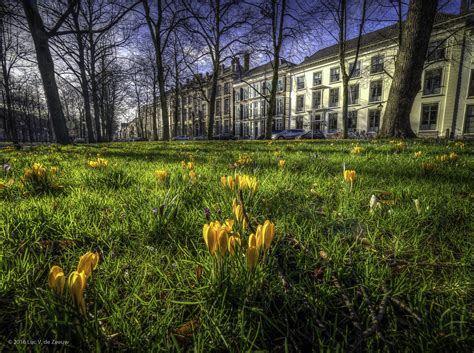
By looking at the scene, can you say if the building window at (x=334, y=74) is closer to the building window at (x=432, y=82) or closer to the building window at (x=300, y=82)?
the building window at (x=300, y=82)

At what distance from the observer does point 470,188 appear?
6.52 ft

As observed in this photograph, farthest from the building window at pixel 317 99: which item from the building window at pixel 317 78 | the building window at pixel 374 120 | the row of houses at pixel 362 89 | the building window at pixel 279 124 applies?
the building window at pixel 374 120

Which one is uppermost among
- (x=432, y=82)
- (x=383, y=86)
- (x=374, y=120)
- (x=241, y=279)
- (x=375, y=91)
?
(x=383, y=86)

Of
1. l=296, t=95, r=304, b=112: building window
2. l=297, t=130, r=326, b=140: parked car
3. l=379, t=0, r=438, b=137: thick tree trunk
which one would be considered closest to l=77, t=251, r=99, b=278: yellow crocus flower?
l=379, t=0, r=438, b=137: thick tree trunk

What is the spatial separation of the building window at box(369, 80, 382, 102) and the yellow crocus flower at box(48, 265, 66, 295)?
39.2m

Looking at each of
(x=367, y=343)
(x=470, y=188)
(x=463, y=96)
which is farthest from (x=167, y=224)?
(x=463, y=96)

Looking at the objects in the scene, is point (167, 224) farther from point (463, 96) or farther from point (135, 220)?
point (463, 96)

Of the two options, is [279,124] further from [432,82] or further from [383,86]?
[432,82]

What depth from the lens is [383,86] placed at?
105 feet

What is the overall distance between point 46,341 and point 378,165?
345cm

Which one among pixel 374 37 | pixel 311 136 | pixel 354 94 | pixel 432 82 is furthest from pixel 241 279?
pixel 374 37

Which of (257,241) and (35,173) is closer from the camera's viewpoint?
(257,241)

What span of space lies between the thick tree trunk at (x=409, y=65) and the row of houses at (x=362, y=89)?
858 cm

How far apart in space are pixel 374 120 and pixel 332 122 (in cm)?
628
